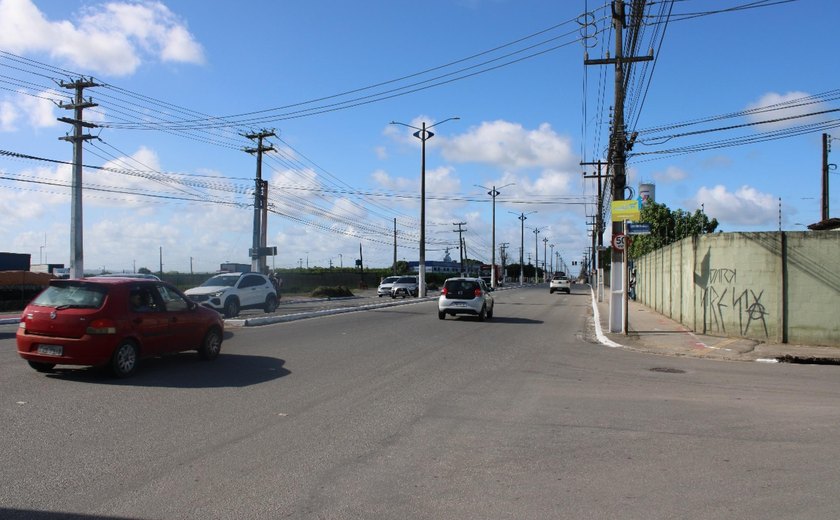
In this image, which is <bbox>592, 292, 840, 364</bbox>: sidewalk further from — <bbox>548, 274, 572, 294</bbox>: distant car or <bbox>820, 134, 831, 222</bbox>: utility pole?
<bbox>548, 274, 572, 294</bbox>: distant car

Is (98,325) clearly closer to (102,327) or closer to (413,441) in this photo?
(102,327)

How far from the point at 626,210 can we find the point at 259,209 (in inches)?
1253

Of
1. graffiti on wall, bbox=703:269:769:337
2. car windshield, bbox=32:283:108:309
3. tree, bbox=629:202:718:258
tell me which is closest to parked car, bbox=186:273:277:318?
car windshield, bbox=32:283:108:309

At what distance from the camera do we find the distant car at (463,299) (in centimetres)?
2288

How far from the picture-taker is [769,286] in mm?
15641

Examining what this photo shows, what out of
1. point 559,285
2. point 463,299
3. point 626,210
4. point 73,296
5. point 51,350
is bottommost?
point 51,350

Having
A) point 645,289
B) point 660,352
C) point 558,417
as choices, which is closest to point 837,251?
point 660,352

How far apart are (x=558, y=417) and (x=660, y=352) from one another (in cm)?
815

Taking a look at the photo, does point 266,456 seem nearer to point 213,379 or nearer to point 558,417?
point 558,417

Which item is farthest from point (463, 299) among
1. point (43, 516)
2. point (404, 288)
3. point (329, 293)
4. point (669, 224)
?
point (669, 224)

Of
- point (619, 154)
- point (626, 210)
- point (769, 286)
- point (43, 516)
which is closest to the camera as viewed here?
point (43, 516)

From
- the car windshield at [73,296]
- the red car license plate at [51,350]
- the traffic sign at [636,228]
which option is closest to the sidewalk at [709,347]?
the traffic sign at [636,228]

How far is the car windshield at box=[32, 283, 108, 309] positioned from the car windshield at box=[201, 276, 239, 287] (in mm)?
13806

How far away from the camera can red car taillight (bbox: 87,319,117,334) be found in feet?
30.8
